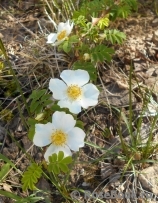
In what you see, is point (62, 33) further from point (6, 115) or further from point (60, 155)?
A: point (60, 155)

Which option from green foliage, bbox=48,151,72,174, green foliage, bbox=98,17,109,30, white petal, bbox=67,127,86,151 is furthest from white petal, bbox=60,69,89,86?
green foliage, bbox=98,17,109,30

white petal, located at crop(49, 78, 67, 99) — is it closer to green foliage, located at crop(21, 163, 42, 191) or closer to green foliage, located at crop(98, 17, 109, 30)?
green foliage, located at crop(21, 163, 42, 191)

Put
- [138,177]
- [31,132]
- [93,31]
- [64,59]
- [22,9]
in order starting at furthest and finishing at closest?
[22,9] → [64,59] → [93,31] → [138,177] → [31,132]

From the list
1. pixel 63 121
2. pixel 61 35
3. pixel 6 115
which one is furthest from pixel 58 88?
pixel 6 115

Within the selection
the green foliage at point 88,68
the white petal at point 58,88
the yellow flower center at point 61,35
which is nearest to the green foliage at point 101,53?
the green foliage at point 88,68

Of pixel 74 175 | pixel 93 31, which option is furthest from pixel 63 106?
pixel 93 31

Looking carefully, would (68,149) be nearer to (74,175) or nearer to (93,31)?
(74,175)
